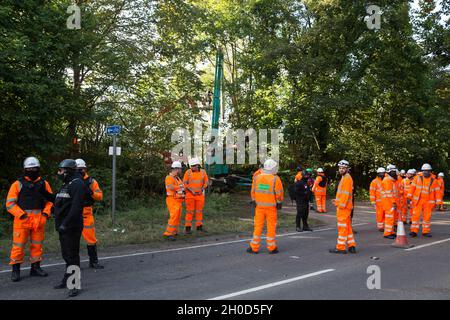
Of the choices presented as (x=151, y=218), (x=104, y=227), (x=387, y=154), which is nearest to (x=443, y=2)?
(x=387, y=154)

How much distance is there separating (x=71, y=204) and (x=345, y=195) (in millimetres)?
5790

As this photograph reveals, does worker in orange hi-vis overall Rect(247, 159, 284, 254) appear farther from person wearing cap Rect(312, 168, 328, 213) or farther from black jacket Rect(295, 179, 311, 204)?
person wearing cap Rect(312, 168, 328, 213)

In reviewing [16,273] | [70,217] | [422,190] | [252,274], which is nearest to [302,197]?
[422,190]

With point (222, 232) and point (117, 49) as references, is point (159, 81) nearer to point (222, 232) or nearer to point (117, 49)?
point (117, 49)

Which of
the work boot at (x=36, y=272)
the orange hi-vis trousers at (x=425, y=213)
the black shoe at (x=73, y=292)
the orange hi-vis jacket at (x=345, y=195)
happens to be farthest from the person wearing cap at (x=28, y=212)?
the orange hi-vis trousers at (x=425, y=213)

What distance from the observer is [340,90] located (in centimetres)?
3023

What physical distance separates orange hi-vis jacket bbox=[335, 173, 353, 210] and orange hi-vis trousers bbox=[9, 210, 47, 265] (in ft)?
19.8

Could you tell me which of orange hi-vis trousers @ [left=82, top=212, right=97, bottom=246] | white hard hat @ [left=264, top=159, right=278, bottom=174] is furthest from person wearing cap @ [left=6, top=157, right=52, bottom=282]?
white hard hat @ [left=264, top=159, right=278, bottom=174]

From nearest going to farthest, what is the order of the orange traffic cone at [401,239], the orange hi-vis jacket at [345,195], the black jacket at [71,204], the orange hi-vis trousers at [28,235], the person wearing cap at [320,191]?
1. the black jacket at [71,204]
2. the orange hi-vis trousers at [28,235]
3. the orange hi-vis jacket at [345,195]
4. the orange traffic cone at [401,239]
5. the person wearing cap at [320,191]

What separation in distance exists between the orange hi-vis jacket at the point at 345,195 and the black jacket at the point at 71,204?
5.54 meters

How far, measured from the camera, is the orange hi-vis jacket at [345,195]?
9.69 m

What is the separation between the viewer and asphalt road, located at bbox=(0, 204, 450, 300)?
6457 millimetres

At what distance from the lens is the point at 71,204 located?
6637mm

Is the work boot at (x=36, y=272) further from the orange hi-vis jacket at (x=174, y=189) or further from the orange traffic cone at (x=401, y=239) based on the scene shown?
the orange traffic cone at (x=401, y=239)
